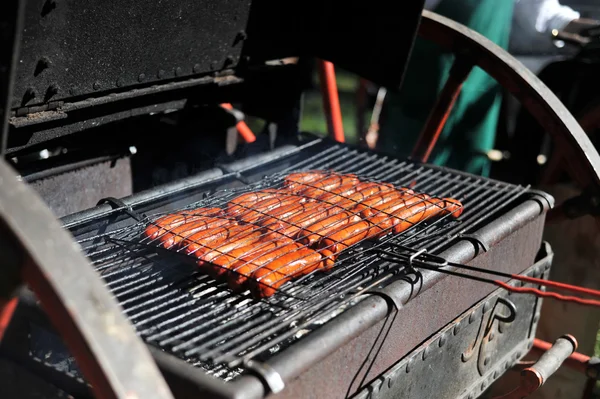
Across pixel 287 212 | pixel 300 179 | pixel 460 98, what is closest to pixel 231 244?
pixel 287 212

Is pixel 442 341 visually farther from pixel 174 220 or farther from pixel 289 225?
pixel 174 220

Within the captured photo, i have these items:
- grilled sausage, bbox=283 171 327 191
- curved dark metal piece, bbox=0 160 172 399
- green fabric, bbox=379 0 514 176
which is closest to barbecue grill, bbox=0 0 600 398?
curved dark metal piece, bbox=0 160 172 399

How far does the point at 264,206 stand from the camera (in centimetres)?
246

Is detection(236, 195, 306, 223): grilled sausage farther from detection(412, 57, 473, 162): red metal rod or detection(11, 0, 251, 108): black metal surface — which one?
detection(412, 57, 473, 162): red metal rod

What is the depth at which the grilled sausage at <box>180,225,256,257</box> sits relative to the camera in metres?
2.11

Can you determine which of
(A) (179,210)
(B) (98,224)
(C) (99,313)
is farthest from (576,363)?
(C) (99,313)

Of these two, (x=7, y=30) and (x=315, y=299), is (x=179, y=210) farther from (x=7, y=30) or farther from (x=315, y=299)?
(x=7, y=30)

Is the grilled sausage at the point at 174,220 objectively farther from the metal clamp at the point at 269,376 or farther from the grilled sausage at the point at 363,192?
the metal clamp at the point at 269,376

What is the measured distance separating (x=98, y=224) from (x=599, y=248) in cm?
236

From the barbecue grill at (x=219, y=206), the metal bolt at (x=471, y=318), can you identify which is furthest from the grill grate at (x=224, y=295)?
the metal bolt at (x=471, y=318)

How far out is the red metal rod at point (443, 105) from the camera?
321cm

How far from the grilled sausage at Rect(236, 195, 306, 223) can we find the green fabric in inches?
75.0

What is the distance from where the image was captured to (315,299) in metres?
1.95

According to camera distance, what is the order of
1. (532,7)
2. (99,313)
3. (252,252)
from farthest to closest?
(532,7) < (252,252) < (99,313)
